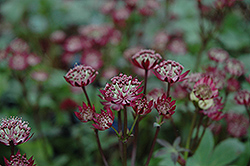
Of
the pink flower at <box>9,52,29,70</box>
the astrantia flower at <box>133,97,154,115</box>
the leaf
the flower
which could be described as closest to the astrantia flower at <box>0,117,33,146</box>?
the flower

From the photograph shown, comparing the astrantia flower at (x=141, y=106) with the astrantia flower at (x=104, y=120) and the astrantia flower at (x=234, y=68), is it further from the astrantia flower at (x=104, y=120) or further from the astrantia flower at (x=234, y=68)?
the astrantia flower at (x=234, y=68)

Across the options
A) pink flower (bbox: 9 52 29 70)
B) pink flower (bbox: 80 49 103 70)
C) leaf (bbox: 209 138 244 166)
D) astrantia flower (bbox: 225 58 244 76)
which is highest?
pink flower (bbox: 9 52 29 70)

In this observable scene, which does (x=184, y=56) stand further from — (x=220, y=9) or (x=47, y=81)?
(x=47, y=81)

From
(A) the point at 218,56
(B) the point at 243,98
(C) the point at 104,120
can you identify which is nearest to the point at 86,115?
(C) the point at 104,120

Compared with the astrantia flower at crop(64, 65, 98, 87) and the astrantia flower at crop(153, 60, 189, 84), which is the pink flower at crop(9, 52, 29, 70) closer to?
the astrantia flower at crop(64, 65, 98, 87)

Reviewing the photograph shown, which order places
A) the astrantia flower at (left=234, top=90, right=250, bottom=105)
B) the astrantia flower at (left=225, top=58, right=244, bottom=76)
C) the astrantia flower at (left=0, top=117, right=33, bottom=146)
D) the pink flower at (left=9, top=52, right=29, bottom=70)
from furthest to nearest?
1. the pink flower at (left=9, top=52, right=29, bottom=70)
2. the astrantia flower at (left=225, top=58, right=244, bottom=76)
3. the astrantia flower at (left=234, top=90, right=250, bottom=105)
4. the astrantia flower at (left=0, top=117, right=33, bottom=146)

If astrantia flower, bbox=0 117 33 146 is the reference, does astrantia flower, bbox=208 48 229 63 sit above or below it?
above

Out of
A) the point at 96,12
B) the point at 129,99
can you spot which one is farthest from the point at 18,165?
the point at 96,12
